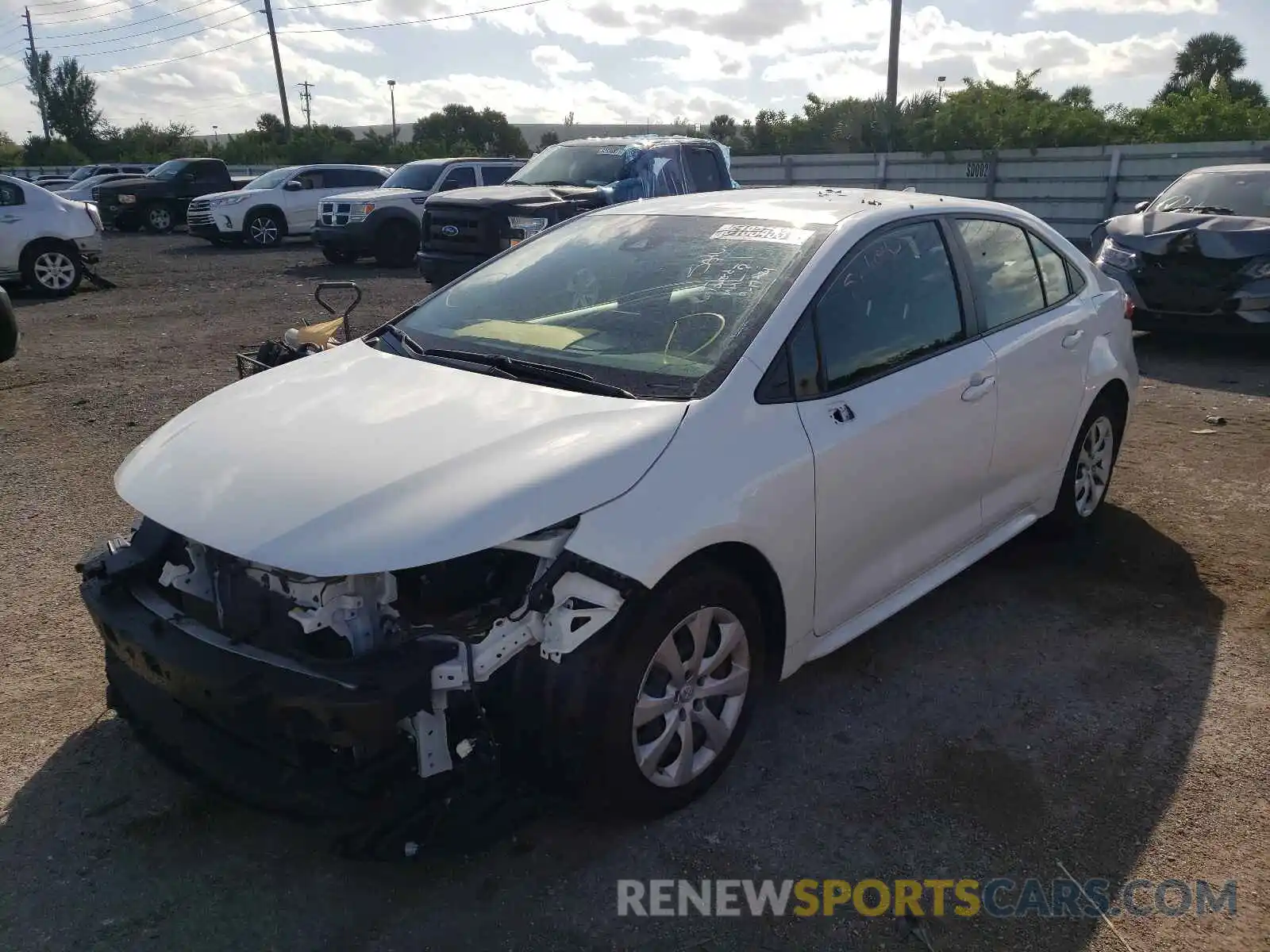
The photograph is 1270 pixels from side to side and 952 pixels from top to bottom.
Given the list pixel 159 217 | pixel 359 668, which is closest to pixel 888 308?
pixel 359 668

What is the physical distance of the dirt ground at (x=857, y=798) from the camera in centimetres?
257

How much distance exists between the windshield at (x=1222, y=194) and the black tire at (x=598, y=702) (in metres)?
8.64

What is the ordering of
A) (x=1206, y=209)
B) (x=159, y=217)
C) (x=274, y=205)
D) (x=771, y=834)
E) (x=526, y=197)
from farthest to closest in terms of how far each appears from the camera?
1. (x=159, y=217)
2. (x=274, y=205)
3. (x=526, y=197)
4. (x=1206, y=209)
5. (x=771, y=834)

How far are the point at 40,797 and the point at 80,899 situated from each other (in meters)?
0.55

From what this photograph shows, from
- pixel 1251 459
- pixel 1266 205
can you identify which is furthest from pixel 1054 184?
pixel 1251 459

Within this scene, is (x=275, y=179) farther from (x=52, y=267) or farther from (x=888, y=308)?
(x=888, y=308)

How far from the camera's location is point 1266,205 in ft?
29.7

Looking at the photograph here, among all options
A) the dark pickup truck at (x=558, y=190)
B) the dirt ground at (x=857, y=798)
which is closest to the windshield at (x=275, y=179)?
the dark pickup truck at (x=558, y=190)

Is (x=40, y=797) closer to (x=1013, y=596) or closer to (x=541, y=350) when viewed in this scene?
(x=541, y=350)

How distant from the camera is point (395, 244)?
56.6ft

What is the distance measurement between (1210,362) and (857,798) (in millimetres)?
7602

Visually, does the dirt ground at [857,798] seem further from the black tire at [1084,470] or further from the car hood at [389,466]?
the car hood at [389,466]

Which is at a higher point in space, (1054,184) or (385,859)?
(1054,184)

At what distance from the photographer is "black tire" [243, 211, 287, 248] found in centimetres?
2077
